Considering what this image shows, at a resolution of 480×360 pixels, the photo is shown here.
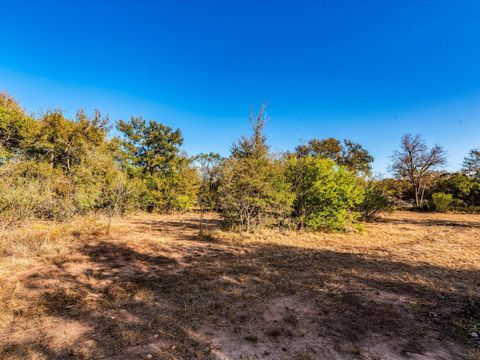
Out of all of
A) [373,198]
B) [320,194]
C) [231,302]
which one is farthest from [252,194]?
[373,198]

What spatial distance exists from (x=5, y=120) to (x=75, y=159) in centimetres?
413

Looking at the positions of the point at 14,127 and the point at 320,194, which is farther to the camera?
the point at 14,127

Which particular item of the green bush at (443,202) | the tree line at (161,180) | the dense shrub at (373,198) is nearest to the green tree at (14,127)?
the tree line at (161,180)

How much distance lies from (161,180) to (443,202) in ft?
90.0

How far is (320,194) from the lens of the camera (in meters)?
11.9

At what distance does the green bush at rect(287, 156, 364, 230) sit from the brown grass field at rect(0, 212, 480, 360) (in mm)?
3513

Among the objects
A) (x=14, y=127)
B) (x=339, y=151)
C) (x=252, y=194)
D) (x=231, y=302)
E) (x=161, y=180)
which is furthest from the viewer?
(x=339, y=151)

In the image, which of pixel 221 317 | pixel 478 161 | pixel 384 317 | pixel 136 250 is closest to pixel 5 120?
pixel 136 250

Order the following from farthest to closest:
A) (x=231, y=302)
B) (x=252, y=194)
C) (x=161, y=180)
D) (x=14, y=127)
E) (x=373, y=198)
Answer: (x=161, y=180) → (x=373, y=198) → (x=14, y=127) → (x=252, y=194) → (x=231, y=302)

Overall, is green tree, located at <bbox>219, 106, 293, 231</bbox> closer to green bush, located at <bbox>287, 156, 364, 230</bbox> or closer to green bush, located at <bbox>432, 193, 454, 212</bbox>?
green bush, located at <bbox>287, 156, 364, 230</bbox>

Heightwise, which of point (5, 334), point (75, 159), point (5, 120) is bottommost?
point (5, 334)

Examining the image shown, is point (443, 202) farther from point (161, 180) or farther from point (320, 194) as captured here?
point (161, 180)

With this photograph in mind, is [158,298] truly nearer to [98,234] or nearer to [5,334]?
[5,334]

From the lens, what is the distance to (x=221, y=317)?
391cm
